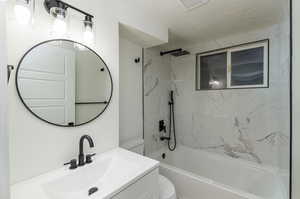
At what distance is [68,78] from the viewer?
1.09 metres

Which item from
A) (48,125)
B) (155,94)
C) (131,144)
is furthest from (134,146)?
(48,125)

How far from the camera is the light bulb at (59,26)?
0.96 meters

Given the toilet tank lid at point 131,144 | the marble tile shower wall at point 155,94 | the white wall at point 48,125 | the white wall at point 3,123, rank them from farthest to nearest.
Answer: the marble tile shower wall at point 155,94 → the toilet tank lid at point 131,144 → the white wall at point 48,125 → the white wall at point 3,123

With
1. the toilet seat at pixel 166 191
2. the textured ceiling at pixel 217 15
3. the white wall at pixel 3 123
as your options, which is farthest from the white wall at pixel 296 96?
the white wall at pixel 3 123

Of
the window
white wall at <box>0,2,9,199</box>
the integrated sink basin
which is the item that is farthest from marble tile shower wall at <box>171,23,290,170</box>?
white wall at <box>0,2,9,199</box>

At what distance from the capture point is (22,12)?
0.81 meters

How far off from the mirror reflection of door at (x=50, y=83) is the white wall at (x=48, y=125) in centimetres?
5

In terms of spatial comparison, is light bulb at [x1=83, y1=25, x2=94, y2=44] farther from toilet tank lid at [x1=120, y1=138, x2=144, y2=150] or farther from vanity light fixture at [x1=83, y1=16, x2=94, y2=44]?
toilet tank lid at [x1=120, y1=138, x2=144, y2=150]

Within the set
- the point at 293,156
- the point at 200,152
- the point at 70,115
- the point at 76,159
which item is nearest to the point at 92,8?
the point at 70,115

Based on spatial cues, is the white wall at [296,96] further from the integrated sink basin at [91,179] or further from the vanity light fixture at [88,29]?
the vanity light fixture at [88,29]

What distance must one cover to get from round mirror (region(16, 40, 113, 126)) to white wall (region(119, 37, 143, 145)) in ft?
1.88

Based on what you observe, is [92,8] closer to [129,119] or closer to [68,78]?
[68,78]

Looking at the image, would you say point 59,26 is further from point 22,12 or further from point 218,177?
point 218,177

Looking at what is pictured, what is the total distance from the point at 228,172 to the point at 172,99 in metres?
1.44
